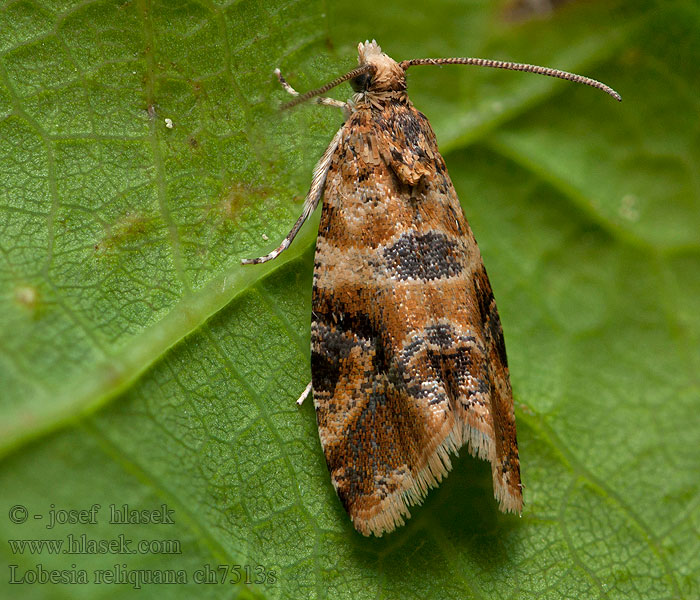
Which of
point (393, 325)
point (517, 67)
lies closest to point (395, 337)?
point (393, 325)

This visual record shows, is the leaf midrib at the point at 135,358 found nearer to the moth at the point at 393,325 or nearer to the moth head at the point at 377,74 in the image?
the moth at the point at 393,325

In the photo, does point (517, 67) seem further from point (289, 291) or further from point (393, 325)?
point (289, 291)

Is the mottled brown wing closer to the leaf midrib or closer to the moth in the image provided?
the moth

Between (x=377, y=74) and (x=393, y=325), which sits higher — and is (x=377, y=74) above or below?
above

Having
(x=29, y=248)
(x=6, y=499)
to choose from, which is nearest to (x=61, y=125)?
(x=29, y=248)

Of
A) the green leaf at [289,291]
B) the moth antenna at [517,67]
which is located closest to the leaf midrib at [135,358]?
the green leaf at [289,291]
